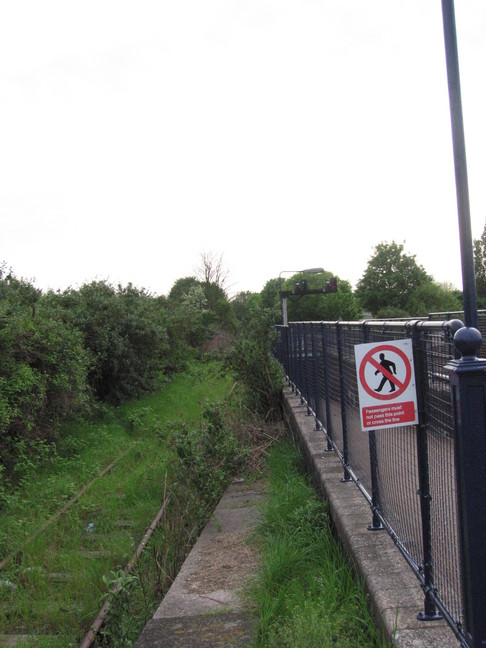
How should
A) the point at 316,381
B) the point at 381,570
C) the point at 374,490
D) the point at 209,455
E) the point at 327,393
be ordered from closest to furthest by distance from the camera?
the point at 381,570 < the point at 374,490 < the point at 327,393 < the point at 316,381 < the point at 209,455

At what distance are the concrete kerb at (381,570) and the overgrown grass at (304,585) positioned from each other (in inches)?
5.3

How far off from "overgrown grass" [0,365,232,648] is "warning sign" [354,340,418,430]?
82.0 inches

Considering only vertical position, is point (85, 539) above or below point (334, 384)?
below

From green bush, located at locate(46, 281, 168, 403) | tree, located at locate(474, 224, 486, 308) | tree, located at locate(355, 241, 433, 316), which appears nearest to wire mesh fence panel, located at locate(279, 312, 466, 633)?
green bush, located at locate(46, 281, 168, 403)

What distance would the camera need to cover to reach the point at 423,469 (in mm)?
3002

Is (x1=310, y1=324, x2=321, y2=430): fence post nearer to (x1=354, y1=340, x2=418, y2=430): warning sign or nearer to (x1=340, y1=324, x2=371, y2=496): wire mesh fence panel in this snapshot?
(x1=340, y1=324, x2=371, y2=496): wire mesh fence panel

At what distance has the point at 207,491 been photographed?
293 inches

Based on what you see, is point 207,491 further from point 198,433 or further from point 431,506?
point 431,506

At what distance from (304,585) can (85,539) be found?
3.12 m

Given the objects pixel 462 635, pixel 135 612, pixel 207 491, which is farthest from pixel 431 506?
pixel 207 491

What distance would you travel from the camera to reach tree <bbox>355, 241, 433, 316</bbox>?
2916 inches

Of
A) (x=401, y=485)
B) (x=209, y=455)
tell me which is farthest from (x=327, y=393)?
(x=401, y=485)

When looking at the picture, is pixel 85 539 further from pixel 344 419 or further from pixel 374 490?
pixel 374 490

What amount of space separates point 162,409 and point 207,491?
7.76m
